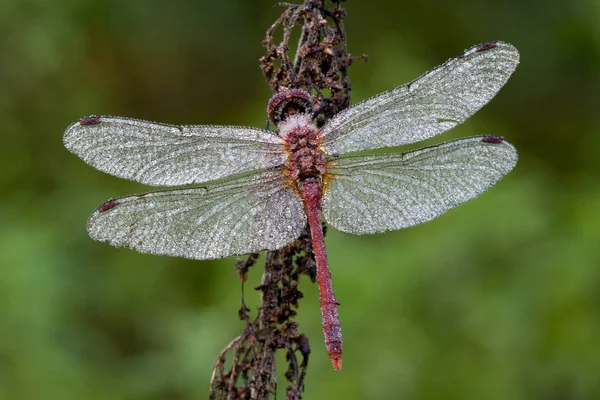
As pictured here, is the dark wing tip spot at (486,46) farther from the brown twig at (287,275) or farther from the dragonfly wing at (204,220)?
the dragonfly wing at (204,220)

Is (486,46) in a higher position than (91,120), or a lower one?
higher

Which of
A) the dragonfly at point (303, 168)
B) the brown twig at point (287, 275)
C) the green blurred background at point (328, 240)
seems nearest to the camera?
the brown twig at point (287, 275)

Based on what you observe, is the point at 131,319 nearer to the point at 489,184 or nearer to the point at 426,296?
the point at 426,296

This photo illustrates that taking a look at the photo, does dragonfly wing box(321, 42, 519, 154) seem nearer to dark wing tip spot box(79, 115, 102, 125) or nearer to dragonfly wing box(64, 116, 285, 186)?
dragonfly wing box(64, 116, 285, 186)

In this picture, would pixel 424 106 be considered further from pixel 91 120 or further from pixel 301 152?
pixel 91 120

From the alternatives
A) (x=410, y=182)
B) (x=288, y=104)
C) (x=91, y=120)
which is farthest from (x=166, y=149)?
(x=410, y=182)

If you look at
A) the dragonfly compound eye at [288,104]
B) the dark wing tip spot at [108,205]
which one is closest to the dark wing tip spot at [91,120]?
the dark wing tip spot at [108,205]
